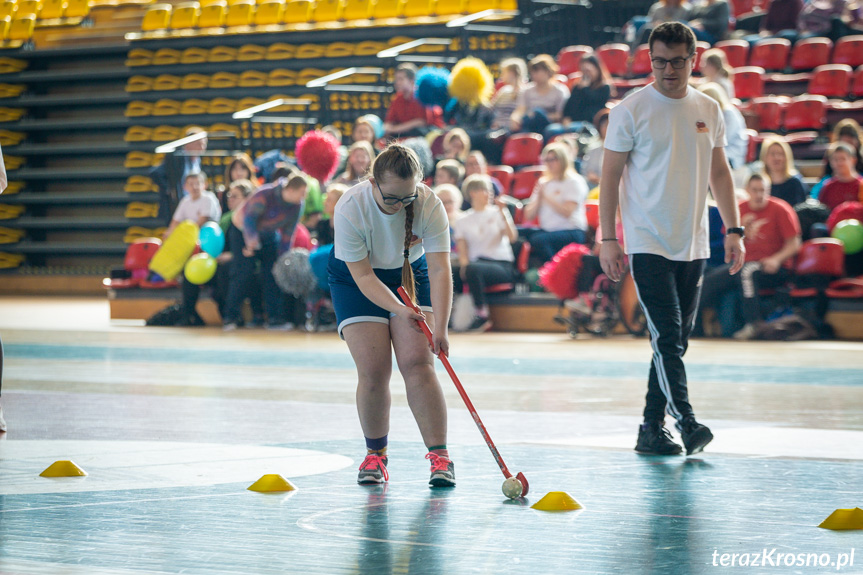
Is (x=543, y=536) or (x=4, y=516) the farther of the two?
(x=4, y=516)

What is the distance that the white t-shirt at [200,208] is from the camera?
13.0 meters

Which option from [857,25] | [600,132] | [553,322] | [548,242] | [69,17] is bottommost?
[553,322]

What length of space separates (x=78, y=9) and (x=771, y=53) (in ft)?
45.6

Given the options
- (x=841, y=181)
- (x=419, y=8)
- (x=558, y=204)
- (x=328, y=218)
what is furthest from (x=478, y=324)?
(x=419, y=8)

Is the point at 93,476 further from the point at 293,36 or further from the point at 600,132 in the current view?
the point at 293,36

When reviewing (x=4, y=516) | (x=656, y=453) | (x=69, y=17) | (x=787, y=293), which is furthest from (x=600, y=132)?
(x=69, y=17)

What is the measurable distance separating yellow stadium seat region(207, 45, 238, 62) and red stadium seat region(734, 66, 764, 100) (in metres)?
9.99

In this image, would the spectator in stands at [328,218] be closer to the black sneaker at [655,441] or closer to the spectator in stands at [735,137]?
the spectator in stands at [735,137]

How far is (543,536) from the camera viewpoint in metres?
3.44

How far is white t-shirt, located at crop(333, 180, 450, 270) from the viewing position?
4.33 meters

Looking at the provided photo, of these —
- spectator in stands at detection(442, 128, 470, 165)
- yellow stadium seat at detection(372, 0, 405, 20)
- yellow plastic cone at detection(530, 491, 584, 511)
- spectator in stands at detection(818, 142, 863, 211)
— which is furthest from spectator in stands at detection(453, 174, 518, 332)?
yellow stadium seat at detection(372, 0, 405, 20)

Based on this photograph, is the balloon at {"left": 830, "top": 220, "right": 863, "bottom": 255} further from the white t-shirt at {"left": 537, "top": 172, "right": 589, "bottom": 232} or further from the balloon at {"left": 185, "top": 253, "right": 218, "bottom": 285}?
the balloon at {"left": 185, "top": 253, "right": 218, "bottom": 285}

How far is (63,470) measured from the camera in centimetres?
445

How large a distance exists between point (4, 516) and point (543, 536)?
64.4 inches
